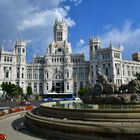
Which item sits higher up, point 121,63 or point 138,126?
point 121,63

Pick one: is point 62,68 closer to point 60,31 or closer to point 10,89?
point 60,31

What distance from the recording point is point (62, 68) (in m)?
124

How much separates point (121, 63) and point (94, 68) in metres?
15.5

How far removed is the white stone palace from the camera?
117812 millimetres

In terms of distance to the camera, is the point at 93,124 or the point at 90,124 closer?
the point at 93,124

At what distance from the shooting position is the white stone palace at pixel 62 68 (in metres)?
118

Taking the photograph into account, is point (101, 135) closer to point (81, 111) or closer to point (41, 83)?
point (81, 111)

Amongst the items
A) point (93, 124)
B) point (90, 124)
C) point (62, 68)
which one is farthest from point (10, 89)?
point (93, 124)

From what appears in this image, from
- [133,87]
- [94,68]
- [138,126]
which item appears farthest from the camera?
[94,68]

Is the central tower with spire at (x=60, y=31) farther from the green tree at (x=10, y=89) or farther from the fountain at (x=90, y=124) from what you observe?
the fountain at (x=90, y=124)

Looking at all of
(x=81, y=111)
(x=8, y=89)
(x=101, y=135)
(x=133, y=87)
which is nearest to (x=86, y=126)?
(x=101, y=135)

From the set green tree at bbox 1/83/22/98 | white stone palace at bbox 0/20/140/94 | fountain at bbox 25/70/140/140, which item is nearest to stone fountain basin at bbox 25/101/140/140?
fountain at bbox 25/70/140/140

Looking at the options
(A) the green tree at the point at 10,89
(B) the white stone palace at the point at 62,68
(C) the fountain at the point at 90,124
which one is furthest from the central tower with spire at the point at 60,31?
(C) the fountain at the point at 90,124

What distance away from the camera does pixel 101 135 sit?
14031 millimetres
